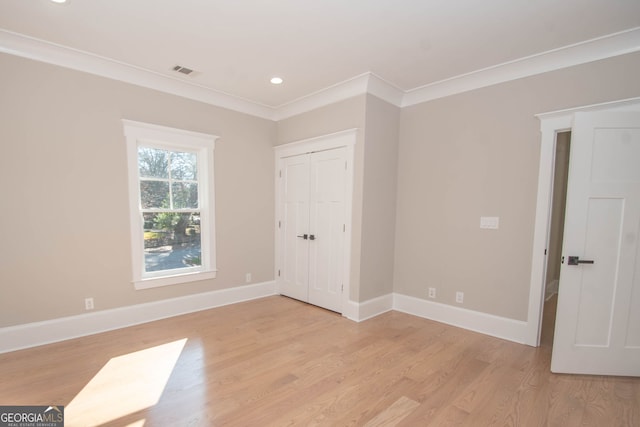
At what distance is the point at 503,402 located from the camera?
6.66ft

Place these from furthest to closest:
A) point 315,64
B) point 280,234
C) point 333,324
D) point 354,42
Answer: point 280,234 < point 333,324 < point 315,64 < point 354,42

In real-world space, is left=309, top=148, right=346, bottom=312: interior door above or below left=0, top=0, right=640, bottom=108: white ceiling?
below

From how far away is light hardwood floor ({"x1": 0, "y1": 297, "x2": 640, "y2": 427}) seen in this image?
6.17ft

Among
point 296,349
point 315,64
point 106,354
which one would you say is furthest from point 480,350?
point 106,354

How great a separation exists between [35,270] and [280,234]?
275 cm

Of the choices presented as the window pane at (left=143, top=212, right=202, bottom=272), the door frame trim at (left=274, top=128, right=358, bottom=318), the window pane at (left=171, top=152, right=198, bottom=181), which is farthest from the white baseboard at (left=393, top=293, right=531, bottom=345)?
the window pane at (left=171, top=152, right=198, bottom=181)

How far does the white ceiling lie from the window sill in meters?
2.39

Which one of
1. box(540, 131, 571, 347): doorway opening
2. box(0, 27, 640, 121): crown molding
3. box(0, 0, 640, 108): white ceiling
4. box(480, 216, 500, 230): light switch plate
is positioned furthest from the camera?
box(540, 131, 571, 347): doorway opening

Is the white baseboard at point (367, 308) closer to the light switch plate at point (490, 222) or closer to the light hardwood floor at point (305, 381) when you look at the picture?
the light hardwood floor at point (305, 381)

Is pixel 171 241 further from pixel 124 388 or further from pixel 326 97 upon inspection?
pixel 326 97

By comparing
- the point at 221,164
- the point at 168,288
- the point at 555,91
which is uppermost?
the point at 555,91

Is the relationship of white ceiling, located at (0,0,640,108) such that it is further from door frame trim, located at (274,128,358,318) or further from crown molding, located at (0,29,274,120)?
door frame trim, located at (274,128,358,318)

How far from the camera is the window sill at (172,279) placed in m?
3.31

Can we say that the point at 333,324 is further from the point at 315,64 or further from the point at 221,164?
the point at 315,64
